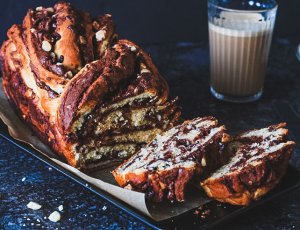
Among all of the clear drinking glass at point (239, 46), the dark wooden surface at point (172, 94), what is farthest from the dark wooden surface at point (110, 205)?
the clear drinking glass at point (239, 46)

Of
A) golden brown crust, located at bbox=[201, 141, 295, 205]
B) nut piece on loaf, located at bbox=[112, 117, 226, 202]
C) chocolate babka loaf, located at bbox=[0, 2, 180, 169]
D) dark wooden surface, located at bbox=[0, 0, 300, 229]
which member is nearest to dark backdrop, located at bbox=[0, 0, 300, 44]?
dark wooden surface, located at bbox=[0, 0, 300, 229]

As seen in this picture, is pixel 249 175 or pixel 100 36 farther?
pixel 100 36

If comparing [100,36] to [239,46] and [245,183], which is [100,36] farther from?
[245,183]

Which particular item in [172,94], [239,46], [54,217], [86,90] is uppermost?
[86,90]

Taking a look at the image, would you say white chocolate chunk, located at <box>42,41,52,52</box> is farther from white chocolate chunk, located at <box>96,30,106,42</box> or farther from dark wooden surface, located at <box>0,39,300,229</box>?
dark wooden surface, located at <box>0,39,300,229</box>

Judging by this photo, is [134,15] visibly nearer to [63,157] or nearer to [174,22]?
[174,22]

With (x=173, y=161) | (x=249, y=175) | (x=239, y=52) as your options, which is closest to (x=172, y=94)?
(x=239, y=52)

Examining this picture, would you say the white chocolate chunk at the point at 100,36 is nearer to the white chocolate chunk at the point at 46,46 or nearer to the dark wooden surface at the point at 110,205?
the white chocolate chunk at the point at 46,46
